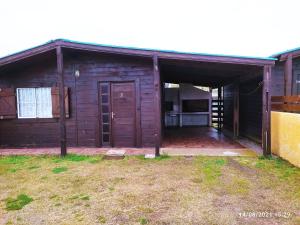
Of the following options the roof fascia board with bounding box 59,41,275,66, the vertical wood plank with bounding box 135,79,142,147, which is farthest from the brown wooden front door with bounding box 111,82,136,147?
the roof fascia board with bounding box 59,41,275,66

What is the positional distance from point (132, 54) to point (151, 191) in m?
3.64

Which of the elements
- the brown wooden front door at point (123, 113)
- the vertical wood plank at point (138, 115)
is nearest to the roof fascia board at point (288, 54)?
the vertical wood plank at point (138, 115)

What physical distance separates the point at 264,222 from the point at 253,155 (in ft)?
10.8

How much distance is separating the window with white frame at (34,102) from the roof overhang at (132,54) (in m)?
1.05

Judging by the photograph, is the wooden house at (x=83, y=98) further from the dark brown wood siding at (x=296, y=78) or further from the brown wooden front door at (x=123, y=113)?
the dark brown wood siding at (x=296, y=78)

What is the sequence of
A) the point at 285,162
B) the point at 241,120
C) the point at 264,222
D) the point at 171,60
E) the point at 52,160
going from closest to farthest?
A: the point at 264,222, the point at 285,162, the point at 52,160, the point at 171,60, the point at 241,120

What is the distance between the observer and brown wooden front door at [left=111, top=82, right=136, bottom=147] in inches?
268

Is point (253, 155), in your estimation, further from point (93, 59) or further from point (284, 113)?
point (93, 59)

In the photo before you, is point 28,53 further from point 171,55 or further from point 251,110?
point 251,110

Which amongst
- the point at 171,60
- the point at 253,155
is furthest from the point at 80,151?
the point at 253,155

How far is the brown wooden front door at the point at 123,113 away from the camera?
6.81m

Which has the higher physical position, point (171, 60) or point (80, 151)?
point (171, 60)

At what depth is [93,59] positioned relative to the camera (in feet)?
22.4

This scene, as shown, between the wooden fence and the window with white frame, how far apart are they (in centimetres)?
628
